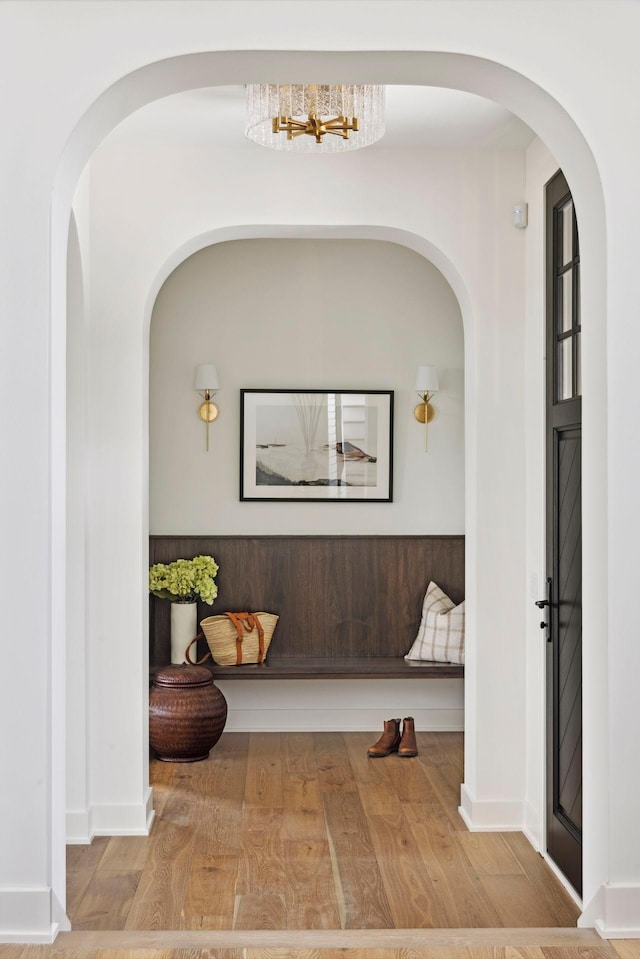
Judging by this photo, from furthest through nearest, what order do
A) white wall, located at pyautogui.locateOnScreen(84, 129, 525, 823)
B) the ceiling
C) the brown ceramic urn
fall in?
the brown ceramic urn → white wall, located at pyautogui.locateOnScreen(84, 129, 525, 823) → the ceiling

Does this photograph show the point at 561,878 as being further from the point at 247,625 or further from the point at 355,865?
the point at 247,625

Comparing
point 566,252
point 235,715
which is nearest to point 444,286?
point 566,252

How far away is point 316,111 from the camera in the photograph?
3.29 m

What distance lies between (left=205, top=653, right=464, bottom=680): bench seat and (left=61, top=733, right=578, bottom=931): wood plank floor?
432 mm

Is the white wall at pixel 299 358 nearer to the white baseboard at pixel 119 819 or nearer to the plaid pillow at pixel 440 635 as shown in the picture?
the plaid pillow at pixel 440 635

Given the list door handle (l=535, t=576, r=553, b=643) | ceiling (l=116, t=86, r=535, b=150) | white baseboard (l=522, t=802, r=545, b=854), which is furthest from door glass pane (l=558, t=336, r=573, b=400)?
white baseboard (l=522, t=802, r=545, b=854)

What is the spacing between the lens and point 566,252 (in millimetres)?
3578

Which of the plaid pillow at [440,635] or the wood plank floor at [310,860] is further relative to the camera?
the plaid pillow at [440,635]

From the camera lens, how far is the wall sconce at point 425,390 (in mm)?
5457

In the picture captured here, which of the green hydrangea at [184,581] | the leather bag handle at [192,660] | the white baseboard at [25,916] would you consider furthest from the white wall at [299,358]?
the white baseboard at [25,916]

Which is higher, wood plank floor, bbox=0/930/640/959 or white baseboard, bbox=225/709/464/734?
wood plank floor, bbox=0/930/640/959

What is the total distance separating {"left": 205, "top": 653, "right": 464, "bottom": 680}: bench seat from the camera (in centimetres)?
507

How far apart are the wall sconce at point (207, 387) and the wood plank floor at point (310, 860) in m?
1.89

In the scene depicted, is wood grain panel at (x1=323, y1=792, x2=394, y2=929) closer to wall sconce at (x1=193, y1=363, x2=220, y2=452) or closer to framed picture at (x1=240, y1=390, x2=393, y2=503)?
framed picture at (x1=240, y1=390, x2=393, y2=503)
